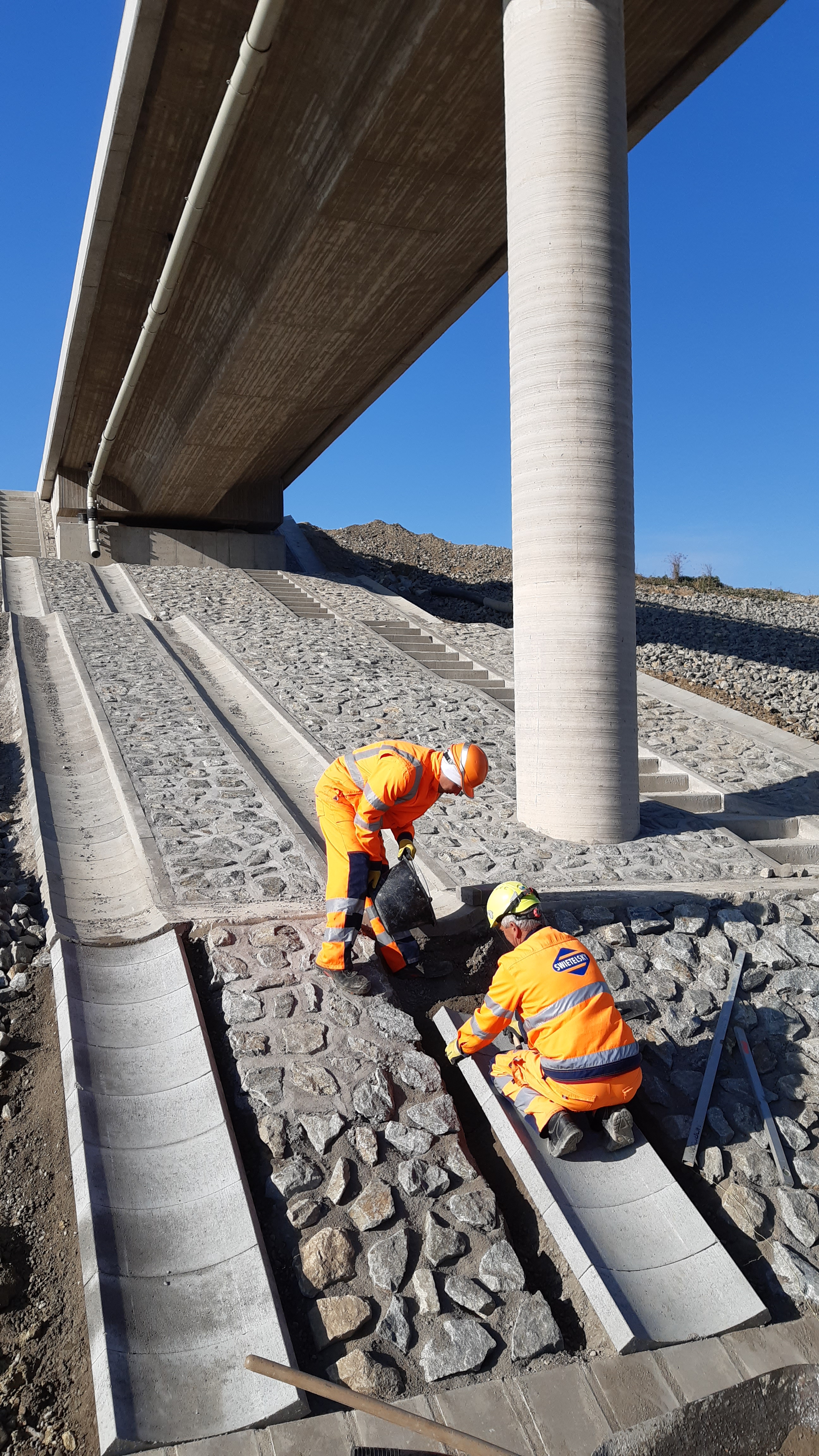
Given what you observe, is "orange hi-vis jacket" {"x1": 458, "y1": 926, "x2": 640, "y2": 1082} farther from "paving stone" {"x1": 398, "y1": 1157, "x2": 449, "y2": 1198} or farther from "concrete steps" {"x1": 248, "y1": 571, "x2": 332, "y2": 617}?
"concrete steps" {"x1": 248, "y1": 571, "x2": 332, "y2": 617}

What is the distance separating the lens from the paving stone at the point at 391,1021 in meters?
5.02

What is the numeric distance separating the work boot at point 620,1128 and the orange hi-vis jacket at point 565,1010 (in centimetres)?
24

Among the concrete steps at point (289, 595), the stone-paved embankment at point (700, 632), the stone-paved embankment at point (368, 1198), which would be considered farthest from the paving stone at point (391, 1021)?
the concrete steps at point (289, 595)

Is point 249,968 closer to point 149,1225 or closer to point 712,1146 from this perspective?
point 149,1225

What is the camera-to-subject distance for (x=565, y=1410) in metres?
3.42

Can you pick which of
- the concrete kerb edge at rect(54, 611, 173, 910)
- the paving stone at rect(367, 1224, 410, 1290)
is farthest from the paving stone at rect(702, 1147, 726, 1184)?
the concrete kerb edge at rect(54, 611, 173, 910)

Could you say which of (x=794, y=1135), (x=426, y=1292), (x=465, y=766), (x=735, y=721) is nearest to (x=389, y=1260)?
(x=426, y=1292)

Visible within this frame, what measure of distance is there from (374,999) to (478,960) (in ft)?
2.76

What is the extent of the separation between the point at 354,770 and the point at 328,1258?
2617mm

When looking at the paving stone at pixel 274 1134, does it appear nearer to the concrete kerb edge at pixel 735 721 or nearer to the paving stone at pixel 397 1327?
the paving stone at pixel 397 1327

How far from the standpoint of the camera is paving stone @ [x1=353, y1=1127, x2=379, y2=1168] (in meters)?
4.30

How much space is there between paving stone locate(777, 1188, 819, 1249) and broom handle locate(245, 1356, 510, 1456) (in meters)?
1.81

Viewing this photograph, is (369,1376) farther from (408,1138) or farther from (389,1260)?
(408,1138)

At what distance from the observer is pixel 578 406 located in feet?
23.8
